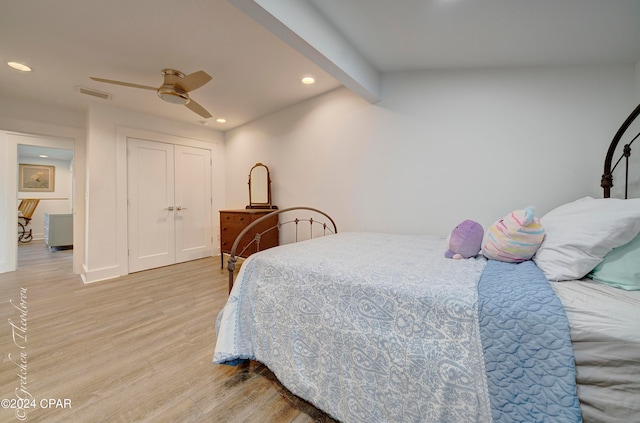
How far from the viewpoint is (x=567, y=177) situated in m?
1.89

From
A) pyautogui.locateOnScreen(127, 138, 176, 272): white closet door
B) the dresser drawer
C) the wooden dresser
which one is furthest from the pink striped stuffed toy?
pyautogui.locateOnScreen(127, 138, 176, 272): white closet door

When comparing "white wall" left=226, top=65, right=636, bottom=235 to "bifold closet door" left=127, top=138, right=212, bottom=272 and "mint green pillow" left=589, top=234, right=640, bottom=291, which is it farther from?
"bifold closet door" left=127, top=138, right=212, bottom=272

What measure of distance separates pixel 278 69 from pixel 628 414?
9.79 feet

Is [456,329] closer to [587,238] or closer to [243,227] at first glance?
[587,238]

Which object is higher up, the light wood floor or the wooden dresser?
the wooden dresser

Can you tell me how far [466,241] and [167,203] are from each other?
425cm

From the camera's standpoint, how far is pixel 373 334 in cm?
101

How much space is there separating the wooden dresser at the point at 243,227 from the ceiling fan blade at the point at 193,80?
1.63m

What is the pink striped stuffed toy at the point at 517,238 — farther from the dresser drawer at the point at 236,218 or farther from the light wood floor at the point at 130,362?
the dresser drawer at the point at 236,218

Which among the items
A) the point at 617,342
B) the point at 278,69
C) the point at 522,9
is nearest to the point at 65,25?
the point at 278,69

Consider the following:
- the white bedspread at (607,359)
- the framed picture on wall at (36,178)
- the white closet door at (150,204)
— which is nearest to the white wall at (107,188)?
the white closet door at (150,204)

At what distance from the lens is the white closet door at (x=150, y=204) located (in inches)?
142

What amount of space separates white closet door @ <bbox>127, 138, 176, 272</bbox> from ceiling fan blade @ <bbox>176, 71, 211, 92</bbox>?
2.00 meters

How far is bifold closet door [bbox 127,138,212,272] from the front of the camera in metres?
3.64
